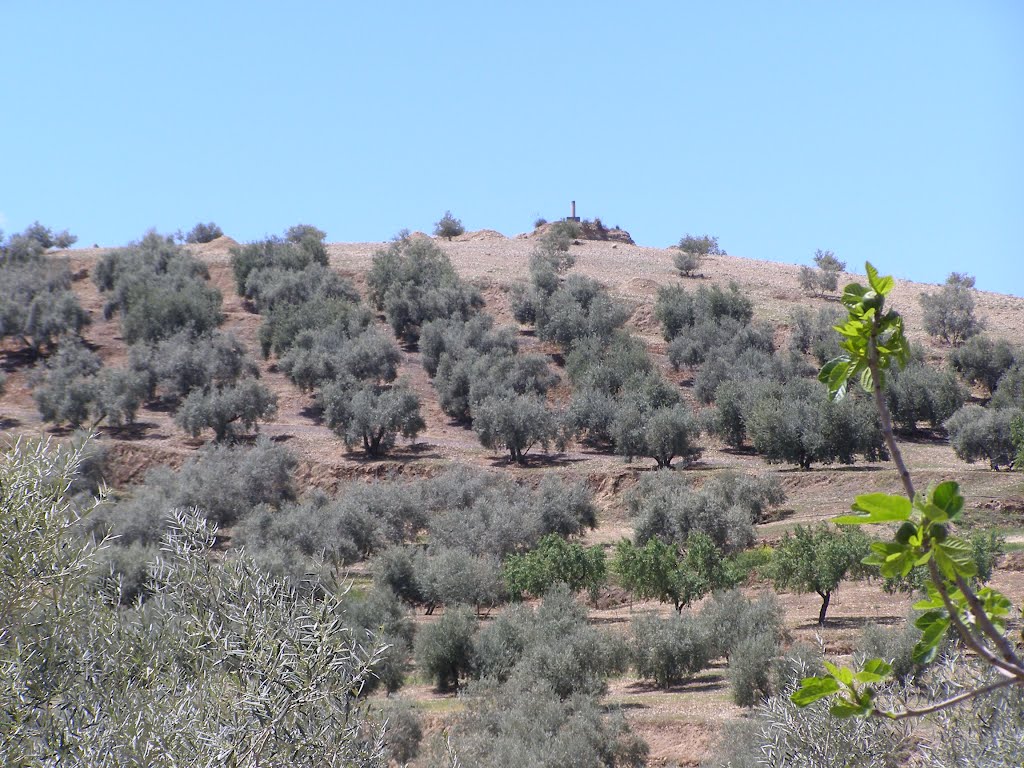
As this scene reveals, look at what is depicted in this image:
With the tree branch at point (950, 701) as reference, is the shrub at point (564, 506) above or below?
below

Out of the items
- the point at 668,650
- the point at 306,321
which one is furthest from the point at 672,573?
the point at 306,321

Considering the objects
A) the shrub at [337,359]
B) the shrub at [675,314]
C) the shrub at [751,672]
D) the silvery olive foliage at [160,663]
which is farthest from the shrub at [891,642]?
the shrub at [675,314]

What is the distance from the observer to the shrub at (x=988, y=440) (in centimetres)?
4178

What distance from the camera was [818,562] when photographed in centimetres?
2675

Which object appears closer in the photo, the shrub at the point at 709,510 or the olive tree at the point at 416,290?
the shrub at the point at 709,510

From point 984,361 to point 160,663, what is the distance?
53.4 m

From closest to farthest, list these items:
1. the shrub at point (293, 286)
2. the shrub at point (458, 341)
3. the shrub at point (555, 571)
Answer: the shrub at point (555, 571) → the shrub at point (458, 341) → the shrub at point (293, 286)

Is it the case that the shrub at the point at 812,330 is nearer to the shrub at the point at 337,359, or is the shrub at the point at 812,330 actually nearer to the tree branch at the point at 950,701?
the shrub at the point at 337,359

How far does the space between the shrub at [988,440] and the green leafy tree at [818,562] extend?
1635cm

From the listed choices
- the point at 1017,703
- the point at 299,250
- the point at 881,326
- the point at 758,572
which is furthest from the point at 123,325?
the point at 881,326

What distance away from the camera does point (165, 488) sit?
127 ft

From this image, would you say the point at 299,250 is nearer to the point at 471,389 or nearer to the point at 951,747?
the point at 471,389

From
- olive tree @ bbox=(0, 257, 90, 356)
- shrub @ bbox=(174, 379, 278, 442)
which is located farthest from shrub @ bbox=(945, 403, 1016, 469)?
olive tree @ bbox=(0, 257, 90, 356)

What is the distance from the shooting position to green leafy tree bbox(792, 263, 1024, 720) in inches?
100
